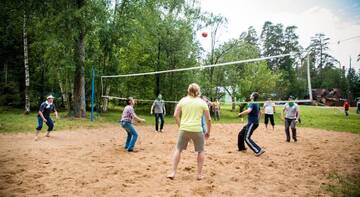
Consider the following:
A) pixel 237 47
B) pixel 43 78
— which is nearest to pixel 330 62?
pixel 237 47

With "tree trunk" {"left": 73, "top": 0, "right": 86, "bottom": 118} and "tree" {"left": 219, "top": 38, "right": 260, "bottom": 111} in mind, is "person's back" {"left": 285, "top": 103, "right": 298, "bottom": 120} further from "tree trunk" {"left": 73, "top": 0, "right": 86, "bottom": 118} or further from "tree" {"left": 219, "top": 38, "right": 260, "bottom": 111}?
"tree" {"left": 219, "top": 38, "right": 260, "bottom": 111}

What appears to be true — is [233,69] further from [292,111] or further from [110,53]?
[292,111]

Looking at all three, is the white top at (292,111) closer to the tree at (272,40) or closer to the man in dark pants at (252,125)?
the man in dark pants at (252,125)

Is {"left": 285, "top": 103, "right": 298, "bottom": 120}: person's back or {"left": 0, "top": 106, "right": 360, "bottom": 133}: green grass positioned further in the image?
{"left": 0, "top": 106, "right": 360, "bottom": 133}: green grass

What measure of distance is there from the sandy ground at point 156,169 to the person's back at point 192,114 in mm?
1092

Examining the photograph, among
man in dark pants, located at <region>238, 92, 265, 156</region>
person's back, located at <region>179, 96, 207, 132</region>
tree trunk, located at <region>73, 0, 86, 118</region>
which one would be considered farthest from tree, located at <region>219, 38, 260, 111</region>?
person's back, located at <region>179, 96, 207, 132</region>

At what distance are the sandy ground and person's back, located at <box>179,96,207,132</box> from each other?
1.09 meters

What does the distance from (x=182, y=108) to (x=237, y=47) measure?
3093 centimetres

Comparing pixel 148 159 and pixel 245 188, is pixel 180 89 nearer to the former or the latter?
pixel 148 159

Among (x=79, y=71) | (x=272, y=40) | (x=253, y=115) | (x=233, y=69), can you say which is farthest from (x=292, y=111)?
(x=272, y=40)

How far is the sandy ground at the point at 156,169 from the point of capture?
5.80 metres

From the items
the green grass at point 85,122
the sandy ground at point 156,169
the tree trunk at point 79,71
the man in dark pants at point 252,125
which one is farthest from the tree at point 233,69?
the man in dark pants at point 252,125

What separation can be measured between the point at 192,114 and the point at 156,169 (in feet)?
6.03

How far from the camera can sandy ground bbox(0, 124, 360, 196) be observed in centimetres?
580
